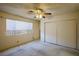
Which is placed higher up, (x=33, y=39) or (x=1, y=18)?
(x=1, y=18)

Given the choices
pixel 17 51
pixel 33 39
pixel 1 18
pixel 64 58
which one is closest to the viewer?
pixel 1 18

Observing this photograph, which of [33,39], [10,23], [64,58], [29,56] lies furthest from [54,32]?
[10,23]

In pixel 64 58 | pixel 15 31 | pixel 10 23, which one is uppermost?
pixel 10 23

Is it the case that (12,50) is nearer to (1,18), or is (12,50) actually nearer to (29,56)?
(29,56)

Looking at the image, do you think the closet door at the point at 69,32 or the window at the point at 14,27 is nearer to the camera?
the window at the point at 14,27

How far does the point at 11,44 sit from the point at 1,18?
54 cm

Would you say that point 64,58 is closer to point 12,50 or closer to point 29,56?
point 29,56

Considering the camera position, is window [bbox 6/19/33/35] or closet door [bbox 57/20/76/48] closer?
window [bbox 6/19/33/35]

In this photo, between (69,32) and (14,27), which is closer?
(14,27)

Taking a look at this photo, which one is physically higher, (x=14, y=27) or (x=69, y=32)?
(x=14, y=27)

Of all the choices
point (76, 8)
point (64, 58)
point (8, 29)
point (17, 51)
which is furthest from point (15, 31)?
point (76, 8)

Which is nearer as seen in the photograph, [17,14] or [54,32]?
[17,14]

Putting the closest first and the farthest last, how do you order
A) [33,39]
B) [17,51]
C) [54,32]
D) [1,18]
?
1. [1,18]
2. [17,51]
3. [33,39]
4. [54,32]

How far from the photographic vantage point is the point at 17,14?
1609 millimetres
